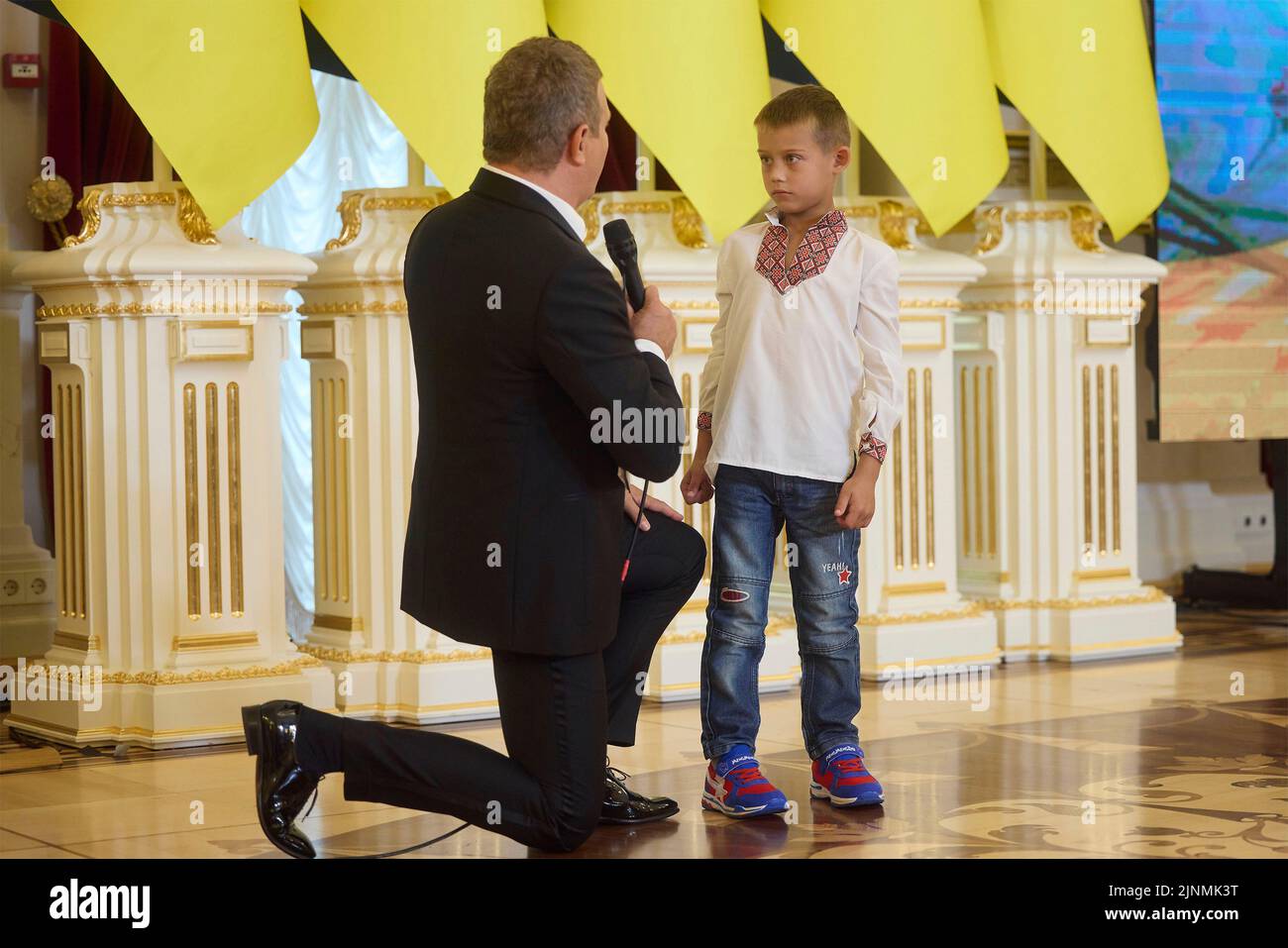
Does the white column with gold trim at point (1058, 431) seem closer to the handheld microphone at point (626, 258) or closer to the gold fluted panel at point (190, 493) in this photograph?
the gold fluted panel at point (190, 493)

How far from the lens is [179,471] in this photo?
392 centimetres

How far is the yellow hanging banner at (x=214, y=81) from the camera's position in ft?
11.9

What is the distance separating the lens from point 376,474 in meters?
4.19

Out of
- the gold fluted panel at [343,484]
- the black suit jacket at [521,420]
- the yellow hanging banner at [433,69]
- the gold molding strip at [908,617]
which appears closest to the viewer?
the black suit jacket at [521,420]

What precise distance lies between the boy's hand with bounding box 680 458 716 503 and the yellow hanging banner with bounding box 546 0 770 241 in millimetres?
1169

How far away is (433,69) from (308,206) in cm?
190

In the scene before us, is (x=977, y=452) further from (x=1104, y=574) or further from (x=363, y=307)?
(x=363, y=307)

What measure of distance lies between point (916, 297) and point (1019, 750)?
1530 millimetres

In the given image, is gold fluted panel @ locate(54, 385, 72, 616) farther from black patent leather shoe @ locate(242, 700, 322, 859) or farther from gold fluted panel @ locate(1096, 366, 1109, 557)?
gold fluted panel @ locate(1096, 366, 1109, 557)

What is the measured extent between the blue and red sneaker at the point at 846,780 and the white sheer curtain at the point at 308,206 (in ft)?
9.01

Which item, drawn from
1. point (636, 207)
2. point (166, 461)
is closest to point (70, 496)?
point (166, 461)

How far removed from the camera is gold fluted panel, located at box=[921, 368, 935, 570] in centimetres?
480

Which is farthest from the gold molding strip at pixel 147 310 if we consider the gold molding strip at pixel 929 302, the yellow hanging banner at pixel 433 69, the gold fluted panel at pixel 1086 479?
the gold fluted panel at pixel 1086 479

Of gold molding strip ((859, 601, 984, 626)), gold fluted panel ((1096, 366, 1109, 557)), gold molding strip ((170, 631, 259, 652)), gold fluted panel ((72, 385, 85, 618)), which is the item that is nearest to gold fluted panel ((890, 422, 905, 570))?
gold molding strip ((859, 601, 984, 626))
